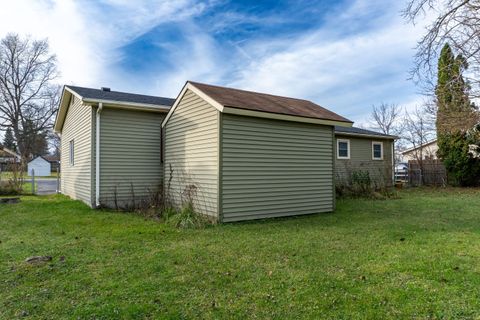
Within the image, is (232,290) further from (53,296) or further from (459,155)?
(459,155)

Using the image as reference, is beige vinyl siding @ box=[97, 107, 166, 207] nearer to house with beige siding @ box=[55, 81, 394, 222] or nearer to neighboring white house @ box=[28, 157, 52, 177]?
house with beige siding @ box=[55, 81, 394, 222]

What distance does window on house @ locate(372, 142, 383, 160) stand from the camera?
57.8ft

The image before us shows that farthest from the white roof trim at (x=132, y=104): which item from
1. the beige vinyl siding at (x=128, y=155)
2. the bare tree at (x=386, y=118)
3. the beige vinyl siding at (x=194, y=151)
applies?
the bare tree at (x=386, y=118)

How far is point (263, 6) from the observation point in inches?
420

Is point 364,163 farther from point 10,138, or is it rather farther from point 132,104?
point 10,138

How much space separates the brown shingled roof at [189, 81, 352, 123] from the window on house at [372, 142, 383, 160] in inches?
358

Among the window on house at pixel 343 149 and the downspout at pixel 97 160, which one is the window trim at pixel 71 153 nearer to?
the downspout at pixel 97 160

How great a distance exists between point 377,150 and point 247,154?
1302 centimetres

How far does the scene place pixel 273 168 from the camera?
791 centimetres

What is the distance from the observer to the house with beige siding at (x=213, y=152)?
23.9 feet

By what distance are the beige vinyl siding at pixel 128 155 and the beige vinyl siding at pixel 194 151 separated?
2.68 ft

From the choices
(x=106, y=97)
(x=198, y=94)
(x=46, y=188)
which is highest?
(x=106, y=97)

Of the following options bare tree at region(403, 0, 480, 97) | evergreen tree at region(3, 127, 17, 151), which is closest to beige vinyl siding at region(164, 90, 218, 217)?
bare tree at region(403, 0, 480, 97)

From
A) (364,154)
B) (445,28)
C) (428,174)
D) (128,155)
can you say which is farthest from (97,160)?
(428,174)
